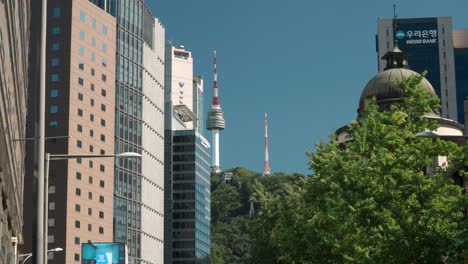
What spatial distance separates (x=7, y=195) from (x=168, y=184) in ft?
520

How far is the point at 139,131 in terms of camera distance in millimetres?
161125

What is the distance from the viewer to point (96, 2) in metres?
152

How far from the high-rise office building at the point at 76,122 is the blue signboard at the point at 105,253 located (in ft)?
140

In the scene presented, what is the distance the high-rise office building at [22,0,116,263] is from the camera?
134250 mm

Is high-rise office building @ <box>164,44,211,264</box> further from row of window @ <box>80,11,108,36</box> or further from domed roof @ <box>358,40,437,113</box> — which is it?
domed roof @ <box>358,40,437,113</box>

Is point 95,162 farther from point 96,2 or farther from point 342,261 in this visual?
point 342,261

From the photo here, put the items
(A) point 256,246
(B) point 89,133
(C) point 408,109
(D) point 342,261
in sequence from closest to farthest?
(C) point 408,109 < (D) point 342,261 < (A) point 256,246 < (B) point 89,133

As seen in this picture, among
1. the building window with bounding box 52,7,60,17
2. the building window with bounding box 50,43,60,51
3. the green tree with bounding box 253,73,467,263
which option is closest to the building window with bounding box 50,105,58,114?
the building window with bounding box 50,43,60,51

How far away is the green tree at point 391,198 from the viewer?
34.8 m

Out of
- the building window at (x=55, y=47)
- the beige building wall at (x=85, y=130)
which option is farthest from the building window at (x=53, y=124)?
the building window at (x=55, y=47)

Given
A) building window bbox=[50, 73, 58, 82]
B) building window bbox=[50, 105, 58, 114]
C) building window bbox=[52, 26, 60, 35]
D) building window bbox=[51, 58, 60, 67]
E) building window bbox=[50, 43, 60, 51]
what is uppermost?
building window bbox=[52, 26, 60, 35]

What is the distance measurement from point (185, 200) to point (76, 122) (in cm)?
5989

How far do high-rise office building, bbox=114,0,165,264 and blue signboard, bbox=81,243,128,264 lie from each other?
58408 mm

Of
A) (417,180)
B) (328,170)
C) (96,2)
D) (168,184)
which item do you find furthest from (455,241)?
(168,184)
